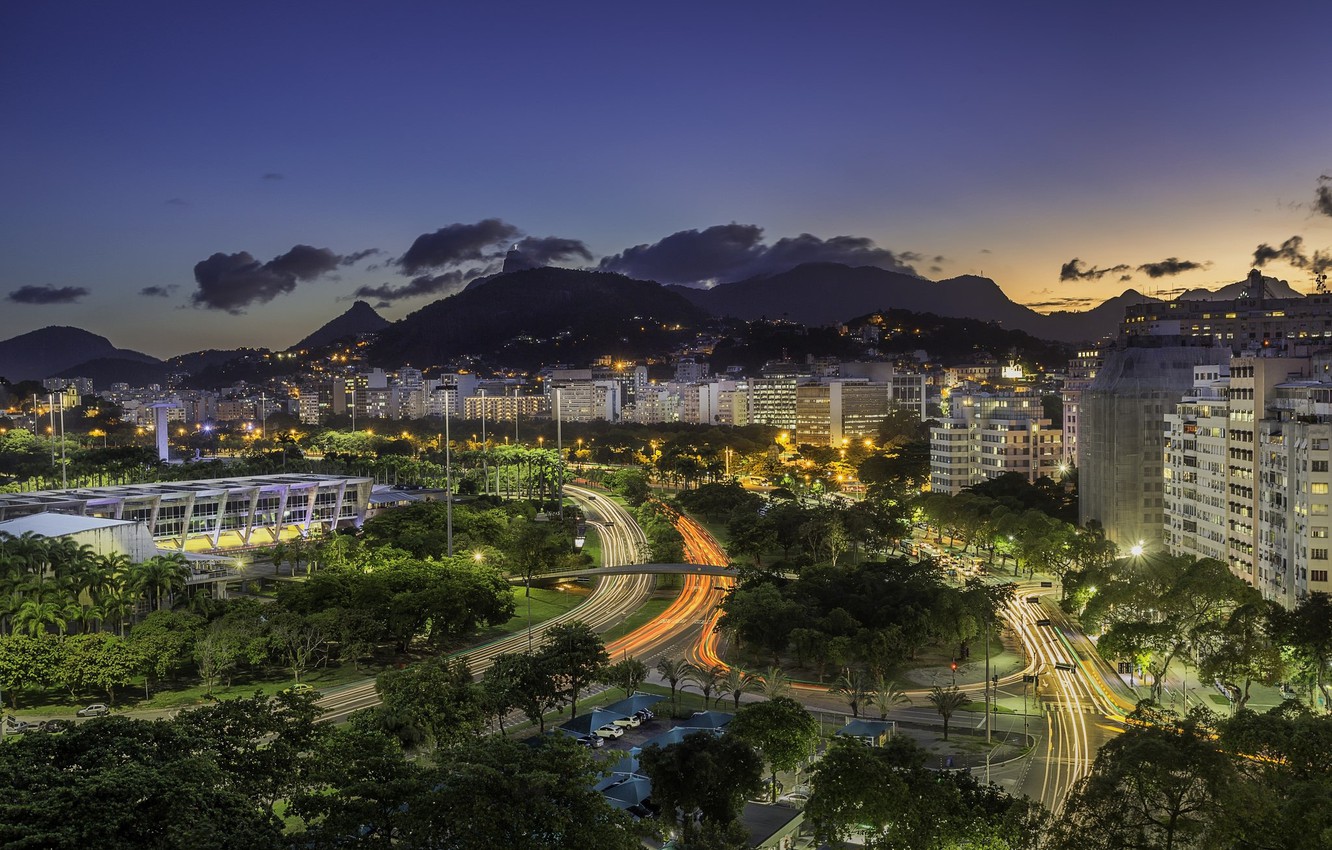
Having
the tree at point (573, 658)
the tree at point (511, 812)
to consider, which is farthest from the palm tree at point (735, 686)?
the tree at point (511, 812)

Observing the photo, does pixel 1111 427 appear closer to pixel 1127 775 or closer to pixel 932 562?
pixel 932 562

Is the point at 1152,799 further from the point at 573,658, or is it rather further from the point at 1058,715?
the point at 573,658

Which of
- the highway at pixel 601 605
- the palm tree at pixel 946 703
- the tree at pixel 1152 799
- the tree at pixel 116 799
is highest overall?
the tree at pixel 116 799

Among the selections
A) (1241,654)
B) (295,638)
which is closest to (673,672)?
(295,638)

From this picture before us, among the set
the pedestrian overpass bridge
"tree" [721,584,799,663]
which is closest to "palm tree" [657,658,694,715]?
"tree" [721,584,799,663]

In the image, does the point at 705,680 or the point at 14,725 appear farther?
the point at 705,680

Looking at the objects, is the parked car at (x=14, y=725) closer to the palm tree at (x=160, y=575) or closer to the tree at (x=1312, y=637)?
Result: the palm tree at (x=160, y=575)
